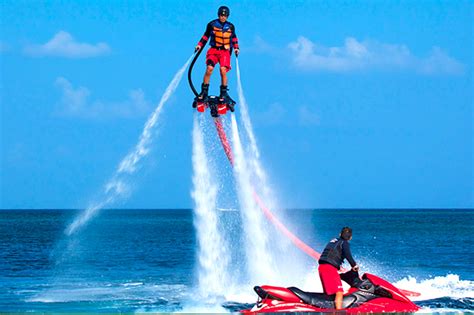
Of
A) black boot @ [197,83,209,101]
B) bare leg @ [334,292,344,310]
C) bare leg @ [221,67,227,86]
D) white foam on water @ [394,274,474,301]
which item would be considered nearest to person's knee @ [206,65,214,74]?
bare leg @ [221,67,227,86]

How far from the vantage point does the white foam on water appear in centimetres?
2841

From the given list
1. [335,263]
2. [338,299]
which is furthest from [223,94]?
[338,299]

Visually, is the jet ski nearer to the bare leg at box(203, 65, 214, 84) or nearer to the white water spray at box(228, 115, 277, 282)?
the bare leg at box(203, 65, 214, 84)

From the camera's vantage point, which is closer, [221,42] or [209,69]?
[221,42]

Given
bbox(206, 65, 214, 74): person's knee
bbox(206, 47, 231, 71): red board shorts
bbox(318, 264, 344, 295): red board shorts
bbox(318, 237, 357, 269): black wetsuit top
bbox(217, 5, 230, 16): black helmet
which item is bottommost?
bbox(318, 264, 344, 295): red board shorts

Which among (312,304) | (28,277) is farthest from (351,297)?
(28,277)

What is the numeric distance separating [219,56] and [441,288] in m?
13.6

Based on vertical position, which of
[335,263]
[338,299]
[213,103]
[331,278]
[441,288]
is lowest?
[338,299]

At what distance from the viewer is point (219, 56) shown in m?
21.5

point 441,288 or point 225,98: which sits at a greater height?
point 225,98

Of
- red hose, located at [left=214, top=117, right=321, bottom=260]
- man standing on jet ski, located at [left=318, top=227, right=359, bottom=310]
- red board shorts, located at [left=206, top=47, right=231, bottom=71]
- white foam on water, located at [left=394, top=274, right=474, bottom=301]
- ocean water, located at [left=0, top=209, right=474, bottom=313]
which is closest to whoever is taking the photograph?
man standing on jet ski, located at [left=318, top=227, right=359, bottom=310]

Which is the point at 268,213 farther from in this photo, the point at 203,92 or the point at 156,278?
the point at 156,278

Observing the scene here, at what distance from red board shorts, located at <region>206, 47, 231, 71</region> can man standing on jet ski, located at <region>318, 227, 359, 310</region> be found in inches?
203

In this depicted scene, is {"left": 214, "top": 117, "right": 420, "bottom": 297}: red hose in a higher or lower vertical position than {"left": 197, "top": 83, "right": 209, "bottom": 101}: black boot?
lower
